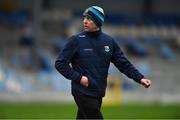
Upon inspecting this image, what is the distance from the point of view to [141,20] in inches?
1426

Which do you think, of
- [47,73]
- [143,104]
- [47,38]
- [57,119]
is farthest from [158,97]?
[57,119]

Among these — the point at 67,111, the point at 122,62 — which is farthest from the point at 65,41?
the point at 122,62

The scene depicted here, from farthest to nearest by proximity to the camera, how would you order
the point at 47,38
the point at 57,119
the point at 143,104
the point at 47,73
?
the point at 47,38, the point at 47,73, the point at 143,104, the point at 57,119

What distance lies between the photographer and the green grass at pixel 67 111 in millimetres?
17484

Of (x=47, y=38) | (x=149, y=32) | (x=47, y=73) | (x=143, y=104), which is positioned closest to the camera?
(x=143, y=104)

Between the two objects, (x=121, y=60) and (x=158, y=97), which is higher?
(x=121, y=60)

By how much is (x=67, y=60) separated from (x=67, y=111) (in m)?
11.0

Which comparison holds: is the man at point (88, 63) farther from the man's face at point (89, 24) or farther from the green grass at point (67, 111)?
the green grass at point (67, 111)

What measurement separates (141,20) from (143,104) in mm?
12937

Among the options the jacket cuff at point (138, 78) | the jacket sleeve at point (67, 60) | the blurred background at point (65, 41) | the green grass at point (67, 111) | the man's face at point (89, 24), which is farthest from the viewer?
the blurred background at point (65, 41)

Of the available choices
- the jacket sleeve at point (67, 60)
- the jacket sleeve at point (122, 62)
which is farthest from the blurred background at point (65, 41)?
the jacket sleeve at point (67, 60)

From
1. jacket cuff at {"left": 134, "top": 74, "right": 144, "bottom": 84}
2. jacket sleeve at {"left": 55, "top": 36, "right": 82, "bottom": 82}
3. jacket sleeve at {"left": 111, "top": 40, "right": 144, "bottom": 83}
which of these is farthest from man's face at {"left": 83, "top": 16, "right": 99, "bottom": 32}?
jacket cuff at {"left": 134, "top": 74, "right": 144, "bottom": 84}

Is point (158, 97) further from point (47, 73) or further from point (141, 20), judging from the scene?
point (141, 20)

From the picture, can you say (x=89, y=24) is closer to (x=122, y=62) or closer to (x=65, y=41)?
(x=122, y=62)
